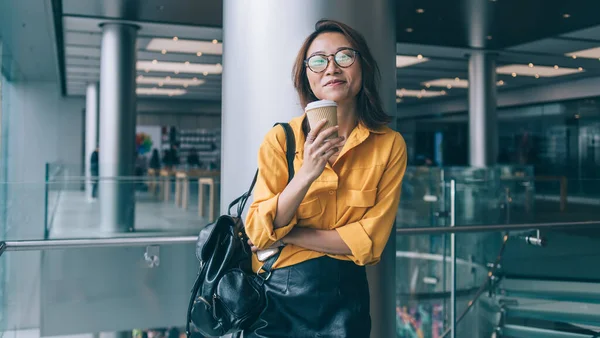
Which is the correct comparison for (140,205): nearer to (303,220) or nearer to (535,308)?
(535,308)

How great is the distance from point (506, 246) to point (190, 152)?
2574 cm

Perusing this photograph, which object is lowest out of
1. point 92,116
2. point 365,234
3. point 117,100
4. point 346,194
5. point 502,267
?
point 502,267

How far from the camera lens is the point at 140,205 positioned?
A: 10.2m

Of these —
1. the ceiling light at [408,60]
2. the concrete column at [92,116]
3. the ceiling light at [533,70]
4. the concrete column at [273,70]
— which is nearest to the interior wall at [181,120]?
the concrete column at [92,116]

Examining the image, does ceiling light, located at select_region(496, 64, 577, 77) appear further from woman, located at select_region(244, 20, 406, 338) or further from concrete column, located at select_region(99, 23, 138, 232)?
woman, located at select_region(244, 20, 406, 338)

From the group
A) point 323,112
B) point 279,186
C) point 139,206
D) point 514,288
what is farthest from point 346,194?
point 139,206

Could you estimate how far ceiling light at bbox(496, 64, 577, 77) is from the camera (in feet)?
55.9

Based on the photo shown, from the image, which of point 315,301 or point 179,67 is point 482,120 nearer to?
point 179,67

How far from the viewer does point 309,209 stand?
166cm

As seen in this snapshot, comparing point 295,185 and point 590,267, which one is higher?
point 295,185

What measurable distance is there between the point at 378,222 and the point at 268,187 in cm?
31

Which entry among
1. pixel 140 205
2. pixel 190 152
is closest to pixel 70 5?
pixel 140 205

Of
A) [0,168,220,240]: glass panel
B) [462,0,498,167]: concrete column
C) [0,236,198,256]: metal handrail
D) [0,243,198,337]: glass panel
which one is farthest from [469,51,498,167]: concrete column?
[0,236,198,256]: metal handrail

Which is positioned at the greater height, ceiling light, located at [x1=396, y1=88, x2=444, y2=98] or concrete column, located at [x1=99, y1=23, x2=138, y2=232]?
ceiling light, located at [x1=396, y1=88, x2=444, y2=98]
